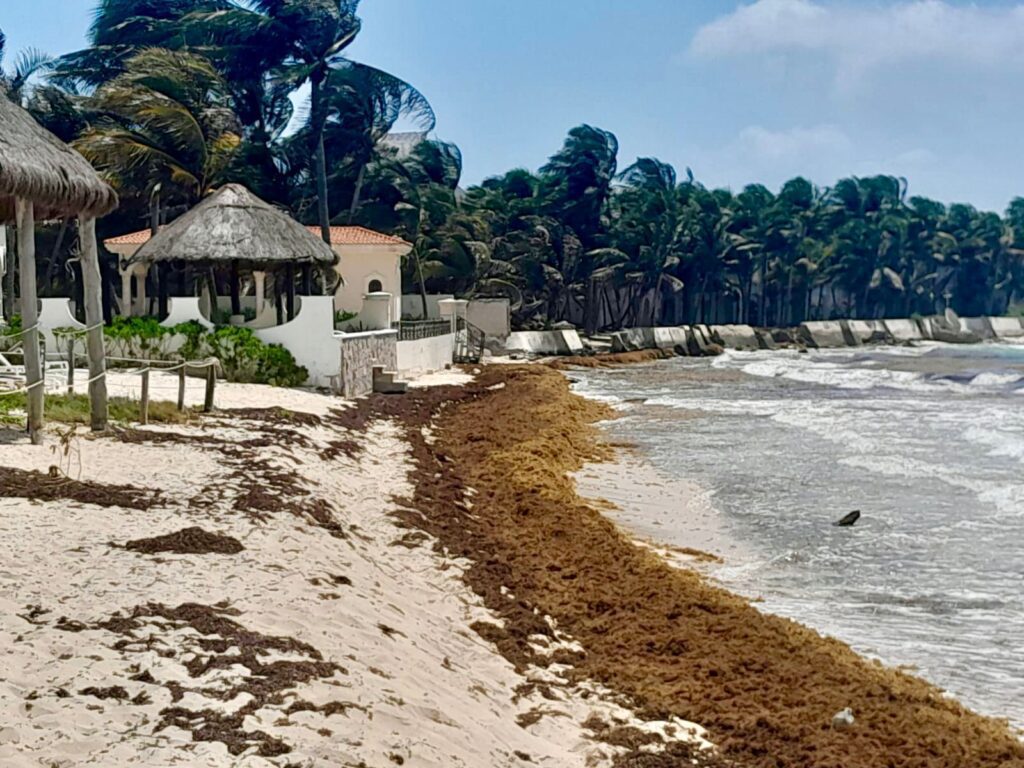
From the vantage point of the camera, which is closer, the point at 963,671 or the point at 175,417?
the point at 963,671

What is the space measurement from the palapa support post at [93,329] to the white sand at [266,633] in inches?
64.2

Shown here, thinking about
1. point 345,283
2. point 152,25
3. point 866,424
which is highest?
point 152,25

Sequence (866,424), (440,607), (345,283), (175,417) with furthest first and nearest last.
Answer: (345,283) < (866,424) < (175,417) < (440,607)

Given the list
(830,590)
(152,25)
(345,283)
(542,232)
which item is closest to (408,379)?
(345,283)

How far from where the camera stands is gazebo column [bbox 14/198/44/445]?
445 inches

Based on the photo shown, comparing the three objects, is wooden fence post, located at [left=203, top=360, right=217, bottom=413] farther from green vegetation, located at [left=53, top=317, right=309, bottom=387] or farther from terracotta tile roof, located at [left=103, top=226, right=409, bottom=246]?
terracotta tile roof, located at [left=103, top=226, right=409, bottom=246]

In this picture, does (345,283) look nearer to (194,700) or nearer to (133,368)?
(133,368)

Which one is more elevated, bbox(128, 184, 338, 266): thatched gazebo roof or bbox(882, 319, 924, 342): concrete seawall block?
bbox(128, 184, 338, 266): thatched gazebo roof

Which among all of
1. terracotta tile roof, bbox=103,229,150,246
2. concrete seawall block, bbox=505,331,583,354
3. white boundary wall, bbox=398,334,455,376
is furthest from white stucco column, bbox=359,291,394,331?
concrete seawall block, bbox=505,331,583,354

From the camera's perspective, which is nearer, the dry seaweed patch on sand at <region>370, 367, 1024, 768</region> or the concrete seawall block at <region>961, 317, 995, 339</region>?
the dry seaweed patch on sand at <region>370, 367, 1024, 768</region>

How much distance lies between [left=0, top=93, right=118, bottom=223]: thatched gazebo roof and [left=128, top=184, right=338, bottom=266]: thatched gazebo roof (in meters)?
8.34

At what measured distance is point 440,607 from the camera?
8.52 m

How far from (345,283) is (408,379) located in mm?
8298

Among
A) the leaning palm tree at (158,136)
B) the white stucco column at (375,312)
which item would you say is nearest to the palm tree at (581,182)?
the leaning palm tree at (158,136)
